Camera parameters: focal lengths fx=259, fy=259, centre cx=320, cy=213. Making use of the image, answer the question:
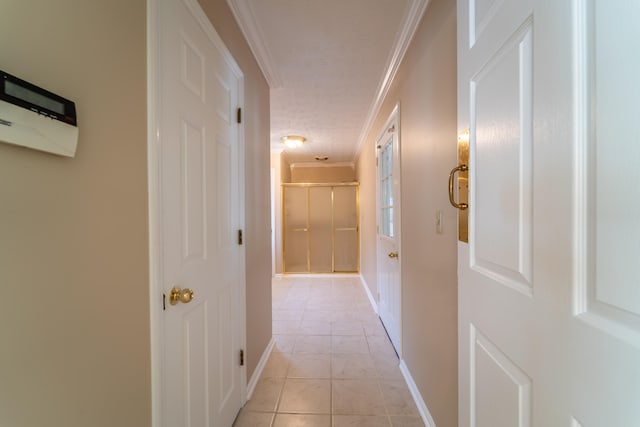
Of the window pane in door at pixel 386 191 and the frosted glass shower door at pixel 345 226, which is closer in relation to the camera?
the window pane in door at pixel 386 191

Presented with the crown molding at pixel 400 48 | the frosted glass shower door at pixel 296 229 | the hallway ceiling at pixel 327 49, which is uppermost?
the hallway ceiling at pixel 327 49

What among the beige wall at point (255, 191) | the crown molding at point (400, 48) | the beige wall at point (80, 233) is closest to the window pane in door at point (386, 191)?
the crown molding at point (400, 48)

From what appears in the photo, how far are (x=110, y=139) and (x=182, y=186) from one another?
0.34 meters

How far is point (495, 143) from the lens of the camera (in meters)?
0.70

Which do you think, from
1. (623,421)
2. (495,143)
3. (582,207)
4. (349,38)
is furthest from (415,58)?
(623,421)

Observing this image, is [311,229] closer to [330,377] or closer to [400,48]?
[330,377]

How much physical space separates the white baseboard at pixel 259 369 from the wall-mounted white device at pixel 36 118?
1765 millimetres

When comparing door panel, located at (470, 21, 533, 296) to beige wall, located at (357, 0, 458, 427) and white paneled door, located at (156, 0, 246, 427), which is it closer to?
beige wall, located at (357, 0, 458, 427)

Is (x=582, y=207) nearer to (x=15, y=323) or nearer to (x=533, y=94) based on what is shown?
(x=533, y=94)

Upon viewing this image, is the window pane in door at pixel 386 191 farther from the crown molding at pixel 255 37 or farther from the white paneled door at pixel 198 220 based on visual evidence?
the white paneled door at pixel 198 220

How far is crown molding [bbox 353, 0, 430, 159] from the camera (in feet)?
4.91

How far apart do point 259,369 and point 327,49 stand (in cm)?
244

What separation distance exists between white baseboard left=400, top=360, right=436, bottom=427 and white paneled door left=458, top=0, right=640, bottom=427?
2.82 feet

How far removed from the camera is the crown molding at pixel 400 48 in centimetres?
150
